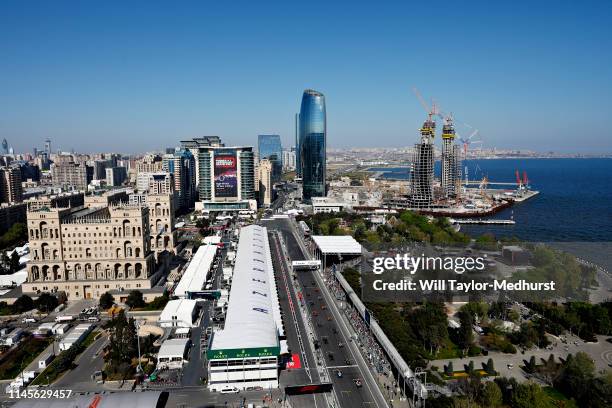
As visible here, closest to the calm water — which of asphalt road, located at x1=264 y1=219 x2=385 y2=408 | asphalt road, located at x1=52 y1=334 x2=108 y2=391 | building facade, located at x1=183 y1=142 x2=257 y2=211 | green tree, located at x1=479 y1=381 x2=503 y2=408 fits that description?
asphalt road, located at x1=264 y1=219 x2=385 y2=408

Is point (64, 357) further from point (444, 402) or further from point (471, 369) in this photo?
point (471, 369)

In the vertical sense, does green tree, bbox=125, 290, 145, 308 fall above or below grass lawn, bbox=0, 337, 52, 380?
above

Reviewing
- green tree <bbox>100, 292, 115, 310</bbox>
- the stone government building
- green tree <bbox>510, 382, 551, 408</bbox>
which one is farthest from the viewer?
the stone government building

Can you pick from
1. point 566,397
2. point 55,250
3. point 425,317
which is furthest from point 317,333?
point 55,250

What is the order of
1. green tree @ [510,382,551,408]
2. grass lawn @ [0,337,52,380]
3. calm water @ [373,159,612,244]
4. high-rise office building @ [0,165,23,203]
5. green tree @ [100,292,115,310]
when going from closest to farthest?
green tree @ [510,382,551,408] → grass lawn @ [0,337,52,380] → green tree @ [100,292,115,310] → calm water @ [373,159,612,244] → high-rise office building @ [0,165,23,203]

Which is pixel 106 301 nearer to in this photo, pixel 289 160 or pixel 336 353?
pixel 336 353

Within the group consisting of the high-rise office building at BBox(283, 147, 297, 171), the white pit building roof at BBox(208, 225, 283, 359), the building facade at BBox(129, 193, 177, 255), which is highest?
the high-rise office building at BBox(283, 147, 297, 171)

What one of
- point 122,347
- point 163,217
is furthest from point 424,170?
point 122,347

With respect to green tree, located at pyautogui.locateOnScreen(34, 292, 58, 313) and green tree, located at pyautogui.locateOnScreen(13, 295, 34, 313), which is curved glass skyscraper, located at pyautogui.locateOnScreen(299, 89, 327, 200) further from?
green tree, located at pyautogui.locateOnScreen(13, 295, 34, 313)
